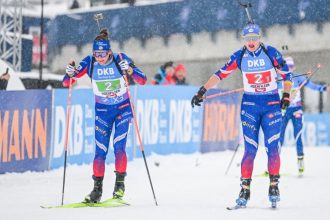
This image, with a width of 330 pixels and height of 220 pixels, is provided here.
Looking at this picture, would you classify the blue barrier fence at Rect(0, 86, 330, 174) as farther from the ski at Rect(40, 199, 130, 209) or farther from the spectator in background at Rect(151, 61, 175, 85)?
the ski at Rect(40, 199, 130, 209)

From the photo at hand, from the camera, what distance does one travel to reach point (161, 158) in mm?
14992

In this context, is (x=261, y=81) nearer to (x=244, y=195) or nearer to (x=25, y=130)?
(x=244, y=195)

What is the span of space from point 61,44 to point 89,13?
271cm

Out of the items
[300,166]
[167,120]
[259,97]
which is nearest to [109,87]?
[259,97]

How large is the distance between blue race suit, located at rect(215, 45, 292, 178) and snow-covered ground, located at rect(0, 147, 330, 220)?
58cm

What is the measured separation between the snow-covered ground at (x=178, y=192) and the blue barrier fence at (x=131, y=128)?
1.05 ft

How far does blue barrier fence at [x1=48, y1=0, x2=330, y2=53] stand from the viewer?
26453mm

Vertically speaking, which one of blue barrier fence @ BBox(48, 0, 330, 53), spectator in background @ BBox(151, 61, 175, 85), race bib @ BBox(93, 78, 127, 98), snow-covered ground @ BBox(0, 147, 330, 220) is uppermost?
blue barrier fence @ BBox(48, 0, 330, 53)

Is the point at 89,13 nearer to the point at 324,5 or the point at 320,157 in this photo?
the point at 324,5

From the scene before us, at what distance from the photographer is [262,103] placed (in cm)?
784

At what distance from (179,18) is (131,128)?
16746mm

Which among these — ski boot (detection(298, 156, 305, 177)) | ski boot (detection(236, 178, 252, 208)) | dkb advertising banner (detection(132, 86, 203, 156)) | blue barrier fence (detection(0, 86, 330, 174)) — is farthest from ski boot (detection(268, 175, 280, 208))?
dkb advertising banner (detection(132, 86, 203, 156))

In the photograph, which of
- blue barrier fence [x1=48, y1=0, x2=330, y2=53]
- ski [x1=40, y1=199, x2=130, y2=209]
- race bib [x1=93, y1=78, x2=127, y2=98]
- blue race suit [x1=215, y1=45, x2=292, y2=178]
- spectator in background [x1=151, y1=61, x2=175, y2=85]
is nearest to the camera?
ski [x1=40, y1=199, x2=130, y2=209]

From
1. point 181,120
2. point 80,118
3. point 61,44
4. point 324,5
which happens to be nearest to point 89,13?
point 61,44
